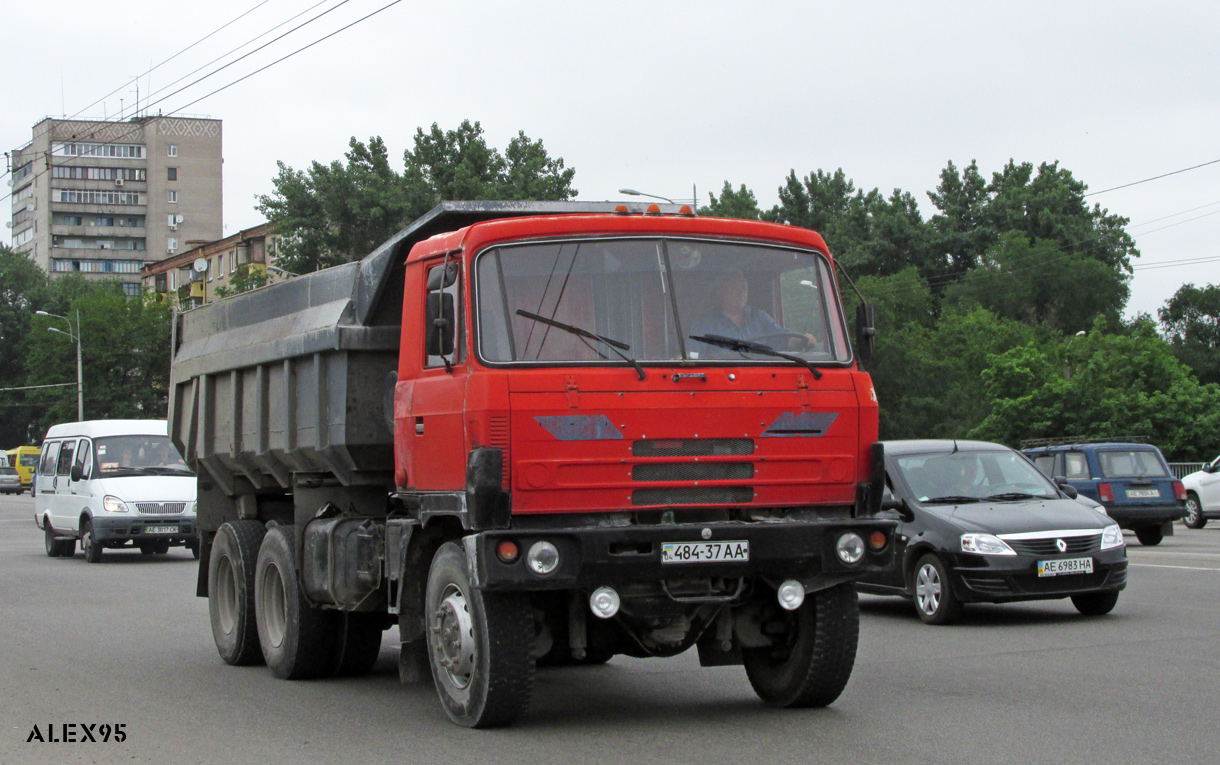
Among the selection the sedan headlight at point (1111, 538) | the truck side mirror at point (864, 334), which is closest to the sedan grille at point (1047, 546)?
the sedan headlight at point (1111, 538)

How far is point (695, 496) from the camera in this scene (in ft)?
24.1

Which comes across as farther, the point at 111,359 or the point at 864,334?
the point at 111,359

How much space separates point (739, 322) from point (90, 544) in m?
18.5

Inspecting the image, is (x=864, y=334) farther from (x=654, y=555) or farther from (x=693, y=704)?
(x=693, y=704)

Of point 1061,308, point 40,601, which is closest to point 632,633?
point 40,601

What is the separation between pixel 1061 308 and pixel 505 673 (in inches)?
3246

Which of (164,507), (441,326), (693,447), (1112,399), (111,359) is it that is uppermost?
(111,359)

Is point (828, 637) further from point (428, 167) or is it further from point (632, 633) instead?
point (428, 167)

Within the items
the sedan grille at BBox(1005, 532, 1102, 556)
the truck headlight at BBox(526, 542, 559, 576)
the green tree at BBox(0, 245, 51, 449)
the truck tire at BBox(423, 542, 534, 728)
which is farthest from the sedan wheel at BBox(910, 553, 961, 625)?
the green tree at BBox(0, 245, 51, 449)

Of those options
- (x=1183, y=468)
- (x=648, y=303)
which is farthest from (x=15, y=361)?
(x=648, y=303)

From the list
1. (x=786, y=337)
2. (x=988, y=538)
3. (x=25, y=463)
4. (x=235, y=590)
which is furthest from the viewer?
(x=25, y=463)

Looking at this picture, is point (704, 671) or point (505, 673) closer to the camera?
point (505, 673)

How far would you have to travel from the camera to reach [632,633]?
7.59 meters

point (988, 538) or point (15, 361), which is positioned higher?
point (15, 361)
